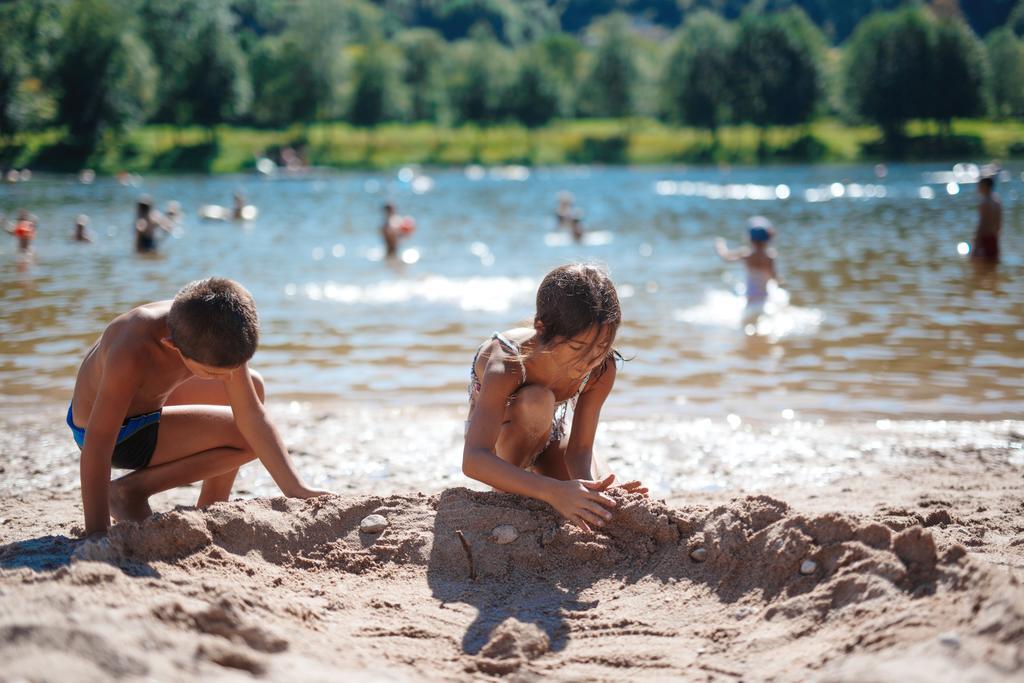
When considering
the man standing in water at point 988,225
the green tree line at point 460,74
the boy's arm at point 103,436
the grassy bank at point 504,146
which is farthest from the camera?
the grassy bank at point 504,146

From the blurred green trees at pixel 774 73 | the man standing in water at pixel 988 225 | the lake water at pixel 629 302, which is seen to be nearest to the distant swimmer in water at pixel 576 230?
the lake water at pixel 629 302

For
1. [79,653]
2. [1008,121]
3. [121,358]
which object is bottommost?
[79,653]

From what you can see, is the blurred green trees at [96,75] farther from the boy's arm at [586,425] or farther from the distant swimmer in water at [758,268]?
the boy's arm at [586,425]

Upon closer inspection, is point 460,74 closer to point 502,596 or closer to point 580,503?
point 580,503

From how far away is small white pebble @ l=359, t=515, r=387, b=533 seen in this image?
3859 millimetres

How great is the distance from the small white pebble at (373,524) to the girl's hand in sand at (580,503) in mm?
719

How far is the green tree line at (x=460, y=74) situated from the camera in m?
58.9

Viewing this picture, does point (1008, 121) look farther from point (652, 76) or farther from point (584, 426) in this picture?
point (584, 426)

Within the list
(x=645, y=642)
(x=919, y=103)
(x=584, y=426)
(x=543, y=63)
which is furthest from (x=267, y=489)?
(x=543, y=63)

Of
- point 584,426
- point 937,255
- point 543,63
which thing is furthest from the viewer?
point 543,63

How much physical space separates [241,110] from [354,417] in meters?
75.8

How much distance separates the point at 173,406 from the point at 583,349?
1874mm

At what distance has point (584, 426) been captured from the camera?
4.08 meters

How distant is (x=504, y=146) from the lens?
85.1 meters
